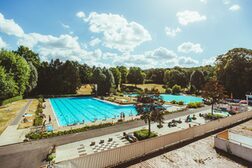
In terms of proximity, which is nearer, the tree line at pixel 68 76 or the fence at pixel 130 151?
the fence at pixel 130 151

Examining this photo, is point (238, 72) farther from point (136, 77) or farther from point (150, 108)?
point (150, 108)

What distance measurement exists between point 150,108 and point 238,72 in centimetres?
3533

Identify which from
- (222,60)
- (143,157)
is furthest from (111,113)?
(222,60)

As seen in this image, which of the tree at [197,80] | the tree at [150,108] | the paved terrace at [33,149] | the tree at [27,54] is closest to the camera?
the paved terrace at [33,149]

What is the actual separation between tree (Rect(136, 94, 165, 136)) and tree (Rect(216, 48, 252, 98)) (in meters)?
33.5

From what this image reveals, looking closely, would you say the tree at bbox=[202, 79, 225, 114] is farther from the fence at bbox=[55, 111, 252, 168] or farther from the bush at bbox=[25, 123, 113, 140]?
the bush at bbox=[25, 123, 113, 140]

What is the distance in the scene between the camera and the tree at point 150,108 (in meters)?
14.6

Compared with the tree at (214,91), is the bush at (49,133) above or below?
below

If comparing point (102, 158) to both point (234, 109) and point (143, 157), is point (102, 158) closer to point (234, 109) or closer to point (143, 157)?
point (143, 157)

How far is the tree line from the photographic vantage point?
33.0m

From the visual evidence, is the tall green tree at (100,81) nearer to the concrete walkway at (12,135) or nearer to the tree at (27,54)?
the tree at (27,54)

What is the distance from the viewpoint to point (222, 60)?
143 feet

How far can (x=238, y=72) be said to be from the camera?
3950 centimetres

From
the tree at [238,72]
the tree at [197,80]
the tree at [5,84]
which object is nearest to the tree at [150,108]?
the tree at [5,84]
